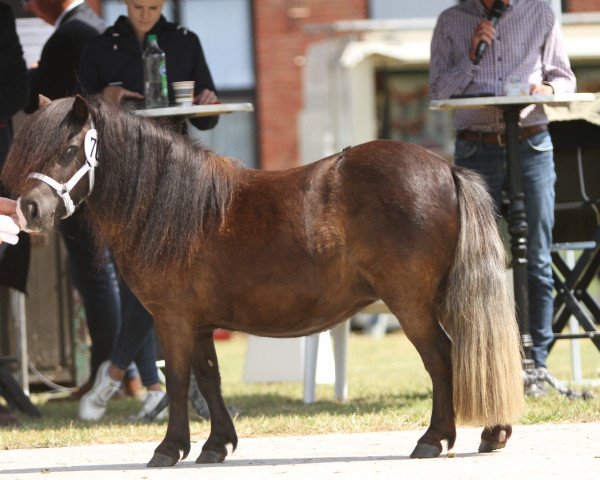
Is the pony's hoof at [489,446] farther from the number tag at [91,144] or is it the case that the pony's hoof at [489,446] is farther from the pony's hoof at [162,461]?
the number tag at [91,144]

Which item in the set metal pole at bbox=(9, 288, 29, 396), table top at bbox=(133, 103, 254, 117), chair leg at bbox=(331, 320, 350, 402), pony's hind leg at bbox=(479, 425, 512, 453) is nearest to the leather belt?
chair leg at bbox=(331, 320, 350, 402)

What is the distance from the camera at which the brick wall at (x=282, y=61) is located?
17.6m

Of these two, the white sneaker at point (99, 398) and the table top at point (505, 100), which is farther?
the white sneaker at point (99, 398)

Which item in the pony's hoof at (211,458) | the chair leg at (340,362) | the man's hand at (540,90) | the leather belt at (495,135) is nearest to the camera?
the pony's hoof at (211,458)

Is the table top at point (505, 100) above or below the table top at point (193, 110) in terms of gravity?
below

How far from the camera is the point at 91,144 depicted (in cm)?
593

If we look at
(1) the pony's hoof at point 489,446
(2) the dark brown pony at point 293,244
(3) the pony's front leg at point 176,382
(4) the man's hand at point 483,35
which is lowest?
(1) the pony's hoof at point 489,446

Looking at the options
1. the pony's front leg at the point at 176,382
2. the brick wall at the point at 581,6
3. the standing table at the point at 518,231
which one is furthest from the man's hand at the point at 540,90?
the brick wall at the point at 581,6

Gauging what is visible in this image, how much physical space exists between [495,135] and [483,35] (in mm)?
610

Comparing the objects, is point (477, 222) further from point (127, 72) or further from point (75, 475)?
point (127, 72)

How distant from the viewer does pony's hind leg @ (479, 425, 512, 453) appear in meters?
5.97

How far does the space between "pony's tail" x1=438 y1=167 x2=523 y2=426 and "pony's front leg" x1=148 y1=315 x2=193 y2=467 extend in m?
1.15

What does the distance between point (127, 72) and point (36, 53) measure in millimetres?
2118

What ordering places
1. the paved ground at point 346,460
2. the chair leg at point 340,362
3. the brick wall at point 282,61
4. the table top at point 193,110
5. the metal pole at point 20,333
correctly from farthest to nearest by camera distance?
1. the brick wall at point 282,61
2. the metal pole at point 20,333
3. the chair leg at point 340,362
4. the table top at point 193,110
5. the paved ground at point 346,460
